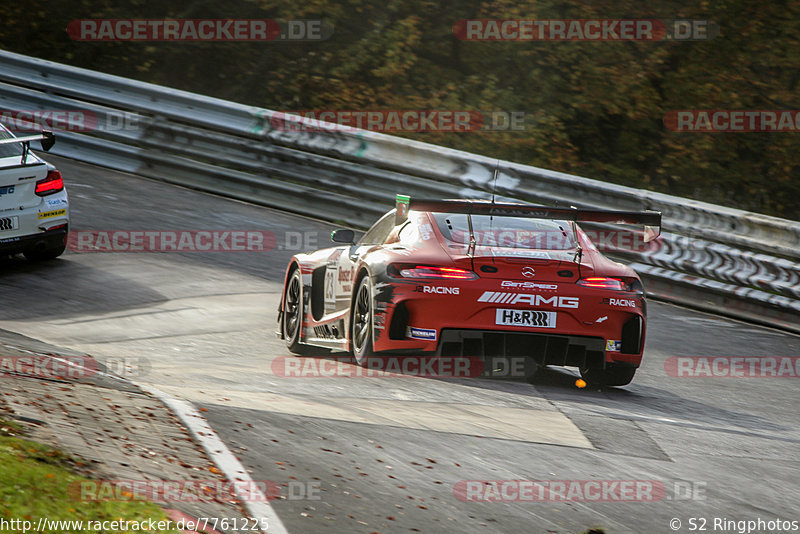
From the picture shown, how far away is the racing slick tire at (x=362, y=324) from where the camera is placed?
823 cm

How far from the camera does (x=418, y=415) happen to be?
22.9 ft

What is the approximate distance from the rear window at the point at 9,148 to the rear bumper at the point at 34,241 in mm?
902

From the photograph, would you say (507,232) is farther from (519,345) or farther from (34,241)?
(34,241)

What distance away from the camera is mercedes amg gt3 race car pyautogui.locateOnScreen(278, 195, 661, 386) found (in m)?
7.89

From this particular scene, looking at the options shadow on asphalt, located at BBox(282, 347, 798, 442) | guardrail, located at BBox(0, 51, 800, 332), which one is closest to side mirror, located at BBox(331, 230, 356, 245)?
shadow on asphalt, located at BBox(282, 347, 798, 442)

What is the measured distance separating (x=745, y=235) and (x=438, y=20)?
8.58 metres

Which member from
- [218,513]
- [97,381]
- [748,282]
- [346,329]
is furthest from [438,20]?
[218,513]

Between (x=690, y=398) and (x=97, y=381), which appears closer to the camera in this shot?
(x=97, y=381)

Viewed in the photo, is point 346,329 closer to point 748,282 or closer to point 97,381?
point 97,381

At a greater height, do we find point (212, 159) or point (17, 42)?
point (17, 42)

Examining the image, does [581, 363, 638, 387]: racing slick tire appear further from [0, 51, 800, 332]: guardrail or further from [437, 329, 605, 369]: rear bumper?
[0, 51, 800, 332]: guardrail

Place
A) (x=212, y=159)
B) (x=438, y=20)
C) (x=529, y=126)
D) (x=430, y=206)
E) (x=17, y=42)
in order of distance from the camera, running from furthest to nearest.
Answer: (x=17, y=42)
(x=438, y=20)
(x=529, y=126)
(x=212, y=159)
(x=430, y=206)

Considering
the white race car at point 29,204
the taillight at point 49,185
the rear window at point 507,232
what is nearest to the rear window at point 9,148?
the white race car at point 29,204

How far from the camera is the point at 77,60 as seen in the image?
2023cm
